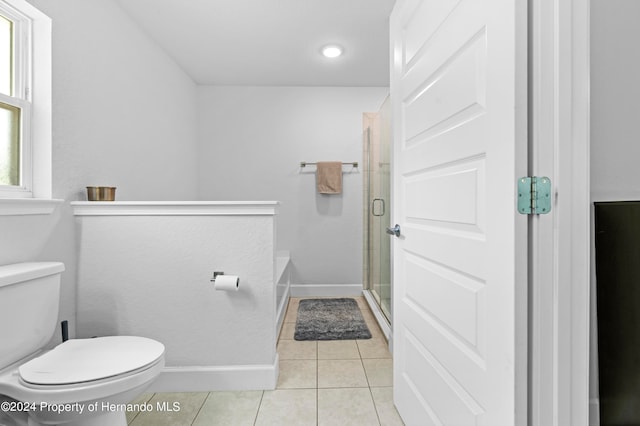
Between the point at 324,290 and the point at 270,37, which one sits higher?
the point at 270,37

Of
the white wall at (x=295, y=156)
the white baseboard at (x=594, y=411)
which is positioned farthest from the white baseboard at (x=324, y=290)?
the white baseboard at (x=594, y=411)

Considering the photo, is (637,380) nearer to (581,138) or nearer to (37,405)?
(581,138)

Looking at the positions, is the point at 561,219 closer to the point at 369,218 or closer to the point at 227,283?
the point at 227,283

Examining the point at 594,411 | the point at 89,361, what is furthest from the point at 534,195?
the point at 89,361

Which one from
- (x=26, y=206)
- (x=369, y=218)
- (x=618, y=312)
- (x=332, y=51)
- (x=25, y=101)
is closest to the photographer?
(x=618, y=312)

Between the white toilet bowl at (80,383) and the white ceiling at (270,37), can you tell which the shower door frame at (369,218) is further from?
the white toilet bowl at (80,383)

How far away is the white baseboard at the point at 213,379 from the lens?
1.81 metres

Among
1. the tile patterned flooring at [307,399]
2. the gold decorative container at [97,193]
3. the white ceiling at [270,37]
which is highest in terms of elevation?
the white ceiling at [270,37]

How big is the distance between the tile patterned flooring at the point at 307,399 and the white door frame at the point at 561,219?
3.05 ft

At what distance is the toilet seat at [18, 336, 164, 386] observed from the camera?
114 cm

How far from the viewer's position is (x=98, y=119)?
6.36 feet

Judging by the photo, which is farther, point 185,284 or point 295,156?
point 295,156

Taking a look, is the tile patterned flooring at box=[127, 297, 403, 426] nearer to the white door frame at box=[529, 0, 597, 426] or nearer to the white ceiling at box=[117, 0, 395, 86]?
the white door frame at box=[529, 0, 597, 426]

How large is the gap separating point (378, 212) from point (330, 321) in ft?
3.27
